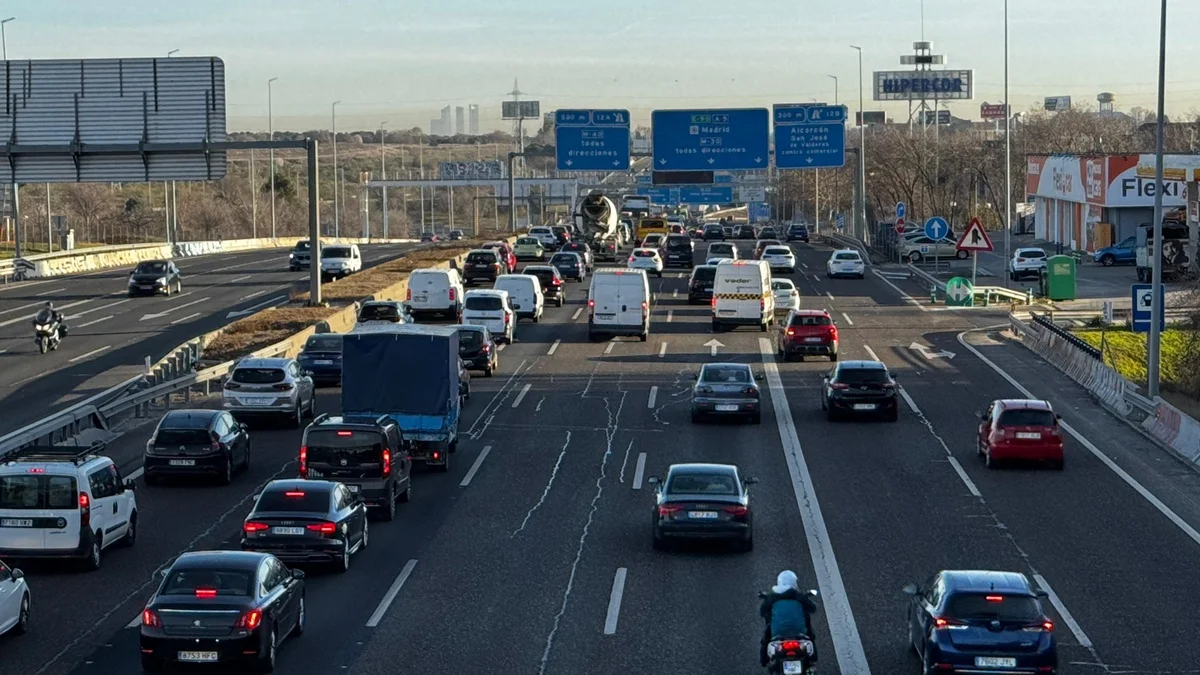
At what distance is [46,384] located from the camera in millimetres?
44125

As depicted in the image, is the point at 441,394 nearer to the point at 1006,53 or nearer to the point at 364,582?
the point at 364,582

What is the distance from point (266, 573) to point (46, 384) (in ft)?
92.0

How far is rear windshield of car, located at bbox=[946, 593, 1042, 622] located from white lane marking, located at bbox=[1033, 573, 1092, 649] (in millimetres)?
2396

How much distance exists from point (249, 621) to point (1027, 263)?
2439 inches

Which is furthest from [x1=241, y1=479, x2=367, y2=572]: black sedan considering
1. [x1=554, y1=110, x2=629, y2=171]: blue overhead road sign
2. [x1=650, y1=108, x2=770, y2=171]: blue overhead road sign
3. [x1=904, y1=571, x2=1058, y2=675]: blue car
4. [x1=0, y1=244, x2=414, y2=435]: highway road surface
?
[x1=554, y1=110, x2=629, y2=171]: blue overhead road sign

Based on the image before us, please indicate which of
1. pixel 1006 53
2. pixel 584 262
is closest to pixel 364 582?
pixel 1006 53

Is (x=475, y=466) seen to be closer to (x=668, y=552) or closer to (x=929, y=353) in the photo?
(x=668, y=552)

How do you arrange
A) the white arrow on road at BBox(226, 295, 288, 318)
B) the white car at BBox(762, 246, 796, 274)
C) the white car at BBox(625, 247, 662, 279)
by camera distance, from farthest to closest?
the white car at BBox(762, 246, 796, 274) < the white car at BBox(625, 247, 662, 279) < the white arrow on road at BBox(226, 295, 288, 318)

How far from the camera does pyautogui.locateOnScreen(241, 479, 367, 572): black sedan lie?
73.6ft

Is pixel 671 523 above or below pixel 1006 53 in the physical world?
below

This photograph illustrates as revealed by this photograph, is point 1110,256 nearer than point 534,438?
No

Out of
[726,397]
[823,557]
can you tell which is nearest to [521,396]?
[726,397]

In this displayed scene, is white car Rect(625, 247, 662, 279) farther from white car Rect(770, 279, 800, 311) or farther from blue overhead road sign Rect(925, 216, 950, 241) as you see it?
blue overhead road sign Rect(925, 216, 950, 241)

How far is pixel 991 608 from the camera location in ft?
55.3
